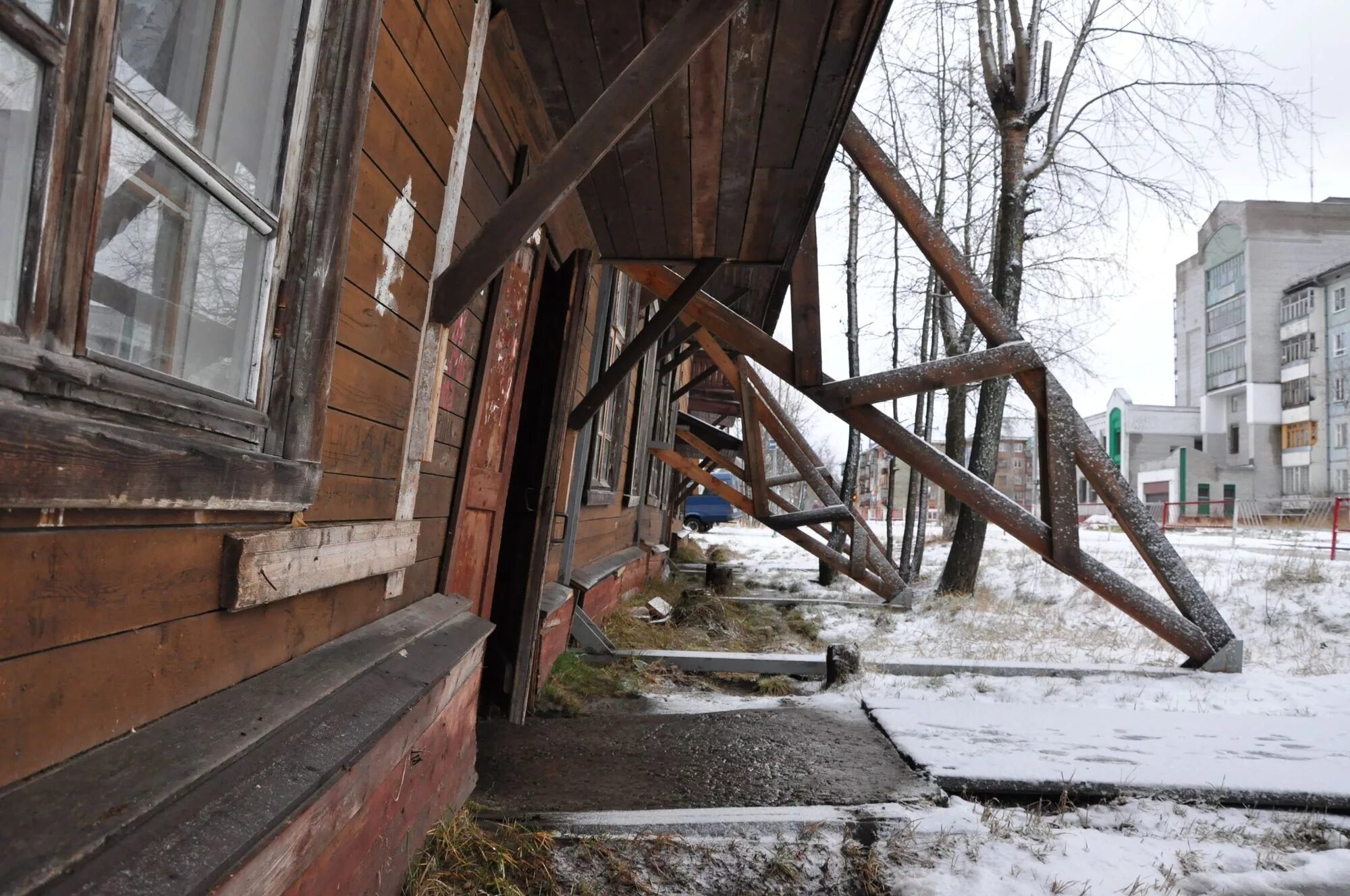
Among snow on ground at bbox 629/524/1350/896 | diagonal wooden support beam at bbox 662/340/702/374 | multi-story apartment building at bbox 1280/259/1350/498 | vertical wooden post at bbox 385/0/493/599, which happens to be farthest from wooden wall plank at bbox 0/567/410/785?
multi-story apartment building at bbox 1280/259/1350/498

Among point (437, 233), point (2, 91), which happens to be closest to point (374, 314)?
point (437, 233)

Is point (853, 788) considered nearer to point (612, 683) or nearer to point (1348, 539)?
Answer: point (612, 683)

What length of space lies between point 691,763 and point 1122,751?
6.05 feet

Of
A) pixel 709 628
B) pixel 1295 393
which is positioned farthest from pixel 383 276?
pixel 1295 393

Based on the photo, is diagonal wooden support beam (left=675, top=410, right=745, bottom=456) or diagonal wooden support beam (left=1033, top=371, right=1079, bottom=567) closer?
diagonal wooden support beam (left=1033, top=371, right=1079, bottom=567)

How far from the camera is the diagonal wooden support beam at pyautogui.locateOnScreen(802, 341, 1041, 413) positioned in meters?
5.30

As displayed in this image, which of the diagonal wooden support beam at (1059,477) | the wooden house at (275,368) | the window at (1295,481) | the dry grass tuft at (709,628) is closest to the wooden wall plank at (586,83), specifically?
the wooden house at (275,368)

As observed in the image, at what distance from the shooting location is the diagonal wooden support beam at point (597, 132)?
2.37m

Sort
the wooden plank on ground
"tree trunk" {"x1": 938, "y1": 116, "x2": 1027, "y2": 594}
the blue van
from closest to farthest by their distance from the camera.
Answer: the wooden plank on ground < "tree trunk" {"x1": 938, "y1": 116, "x2": 1027, "y2": 594} < the blue van

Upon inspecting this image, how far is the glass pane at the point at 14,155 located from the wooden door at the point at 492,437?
2239 millimetres

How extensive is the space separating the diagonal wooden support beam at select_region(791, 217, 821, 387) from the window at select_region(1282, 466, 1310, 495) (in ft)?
135

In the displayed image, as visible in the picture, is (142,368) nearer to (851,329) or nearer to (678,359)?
(678,359)

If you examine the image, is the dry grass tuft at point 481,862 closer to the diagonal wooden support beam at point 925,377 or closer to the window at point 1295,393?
the diagonal wooden support beam at point 925,377

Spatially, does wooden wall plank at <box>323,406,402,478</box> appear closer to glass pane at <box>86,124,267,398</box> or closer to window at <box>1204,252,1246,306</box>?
glass pane at <box>86,124,267,398</box>
